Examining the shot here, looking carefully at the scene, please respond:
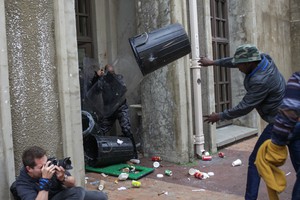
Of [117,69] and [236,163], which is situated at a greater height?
[117,69]

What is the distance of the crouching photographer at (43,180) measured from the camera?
2986 mm

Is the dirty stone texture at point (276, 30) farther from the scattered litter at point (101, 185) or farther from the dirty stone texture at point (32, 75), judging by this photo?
the dirty stone texture at point (32, 75)

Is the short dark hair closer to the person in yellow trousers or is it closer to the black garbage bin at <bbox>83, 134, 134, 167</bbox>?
the person in yellow trousers

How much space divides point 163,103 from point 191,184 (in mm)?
1508

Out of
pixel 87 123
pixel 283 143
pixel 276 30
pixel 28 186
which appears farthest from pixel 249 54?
pixel 276 30

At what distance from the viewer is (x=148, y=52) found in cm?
424

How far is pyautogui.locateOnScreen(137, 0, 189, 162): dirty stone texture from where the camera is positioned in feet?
19.4

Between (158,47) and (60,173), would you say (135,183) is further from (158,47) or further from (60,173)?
(60,173)

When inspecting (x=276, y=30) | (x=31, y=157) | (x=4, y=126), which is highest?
(x=276, y=30)

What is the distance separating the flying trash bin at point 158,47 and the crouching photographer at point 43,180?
1495 millimetres

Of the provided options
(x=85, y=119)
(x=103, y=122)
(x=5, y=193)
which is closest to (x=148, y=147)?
(x=103, y=122)

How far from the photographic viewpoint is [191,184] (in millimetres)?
5055

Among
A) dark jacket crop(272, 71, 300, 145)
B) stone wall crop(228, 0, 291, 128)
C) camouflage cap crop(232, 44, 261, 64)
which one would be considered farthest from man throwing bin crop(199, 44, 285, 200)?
stone wall crop(228, 0, 291, 128)

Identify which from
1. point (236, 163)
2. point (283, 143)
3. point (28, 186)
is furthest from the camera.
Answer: point (236, 163)
